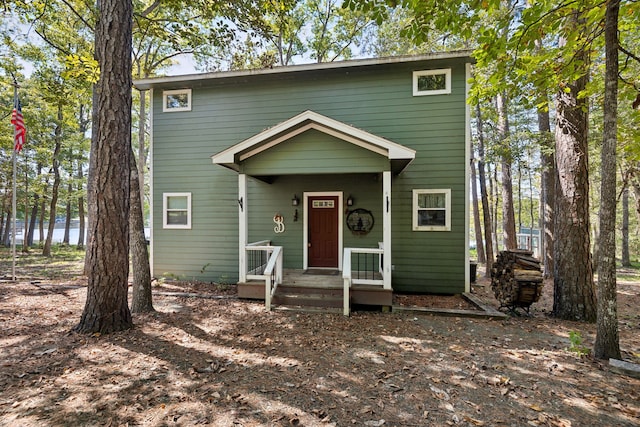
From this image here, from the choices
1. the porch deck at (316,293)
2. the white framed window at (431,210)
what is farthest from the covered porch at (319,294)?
the white framed window at (431,210)

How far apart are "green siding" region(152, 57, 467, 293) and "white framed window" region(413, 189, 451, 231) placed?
0.16 meters

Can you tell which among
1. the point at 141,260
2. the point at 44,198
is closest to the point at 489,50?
the point at 141,260

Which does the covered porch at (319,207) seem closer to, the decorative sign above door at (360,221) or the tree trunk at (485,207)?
the decorative sign above door at (360,221)

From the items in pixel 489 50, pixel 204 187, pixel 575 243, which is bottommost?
pixel 575 243

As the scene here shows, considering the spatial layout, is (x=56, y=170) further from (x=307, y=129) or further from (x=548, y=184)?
(x=548, y=184)

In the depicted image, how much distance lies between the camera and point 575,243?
16.4ft

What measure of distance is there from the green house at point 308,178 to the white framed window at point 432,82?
0.02 metres

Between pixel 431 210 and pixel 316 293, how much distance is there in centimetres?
360

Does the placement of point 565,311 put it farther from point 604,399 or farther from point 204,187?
point 204,187

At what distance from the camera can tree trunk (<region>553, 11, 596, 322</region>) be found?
4.95 metres

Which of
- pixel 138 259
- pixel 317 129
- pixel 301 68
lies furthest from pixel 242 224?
pixel 301 68

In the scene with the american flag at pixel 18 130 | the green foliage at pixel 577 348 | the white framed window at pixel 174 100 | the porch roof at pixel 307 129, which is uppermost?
the white framed window at pixel 174 100

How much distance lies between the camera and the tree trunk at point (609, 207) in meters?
3.32

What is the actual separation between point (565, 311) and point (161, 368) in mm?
6532
